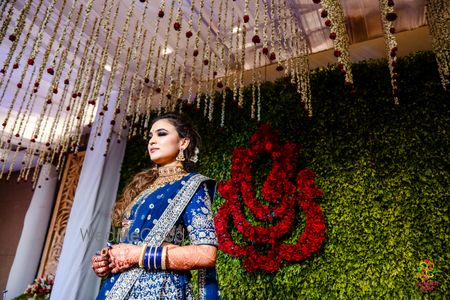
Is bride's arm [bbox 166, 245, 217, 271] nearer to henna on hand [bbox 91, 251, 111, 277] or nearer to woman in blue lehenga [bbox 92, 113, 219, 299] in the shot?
woman in blue lehenga [bbox 92, 113, 219, 299]

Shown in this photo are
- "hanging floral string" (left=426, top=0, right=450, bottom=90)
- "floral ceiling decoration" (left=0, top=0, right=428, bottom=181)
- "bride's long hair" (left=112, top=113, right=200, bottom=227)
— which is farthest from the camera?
"floral ceiling decoration" (left=0, top=0, right=428, bottom=181)

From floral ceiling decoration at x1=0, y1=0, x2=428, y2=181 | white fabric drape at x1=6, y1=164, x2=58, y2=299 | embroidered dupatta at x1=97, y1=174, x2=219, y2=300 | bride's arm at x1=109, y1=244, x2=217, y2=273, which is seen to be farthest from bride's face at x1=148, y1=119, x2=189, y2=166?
white fabric drape at x1=6, y1=164, x2=58, y2=299

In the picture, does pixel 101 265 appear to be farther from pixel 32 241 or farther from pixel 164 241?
pixel 32 241

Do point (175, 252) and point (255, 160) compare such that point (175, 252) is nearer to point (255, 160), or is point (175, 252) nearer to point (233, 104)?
point (255, 160)

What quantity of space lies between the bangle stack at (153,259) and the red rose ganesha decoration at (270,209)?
2.08m

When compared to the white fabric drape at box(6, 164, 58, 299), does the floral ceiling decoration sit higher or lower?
higher

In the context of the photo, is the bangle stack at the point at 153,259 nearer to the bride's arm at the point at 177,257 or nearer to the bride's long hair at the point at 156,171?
the bride's arm at the point at 177,257

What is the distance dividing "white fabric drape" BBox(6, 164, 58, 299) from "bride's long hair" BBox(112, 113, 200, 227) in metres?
4.42

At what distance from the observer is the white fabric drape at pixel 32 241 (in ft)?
17.4

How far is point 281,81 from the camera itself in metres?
3.83

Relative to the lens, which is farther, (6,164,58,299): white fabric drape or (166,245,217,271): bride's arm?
(6,164,58,299): white fabric drape

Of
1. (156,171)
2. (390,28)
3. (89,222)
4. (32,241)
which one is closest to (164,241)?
(156,171)

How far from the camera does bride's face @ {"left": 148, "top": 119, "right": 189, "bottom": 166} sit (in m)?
1.51

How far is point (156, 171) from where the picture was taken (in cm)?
158
